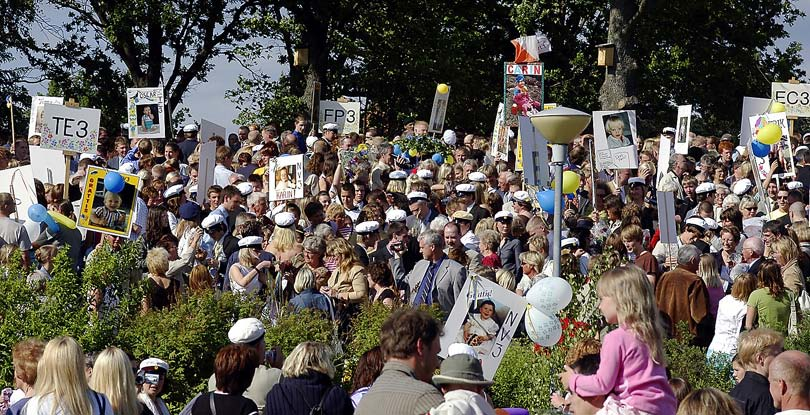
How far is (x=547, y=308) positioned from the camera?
387 inches

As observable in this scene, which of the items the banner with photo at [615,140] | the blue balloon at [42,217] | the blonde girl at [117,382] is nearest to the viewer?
the blonde girl at [117,382]

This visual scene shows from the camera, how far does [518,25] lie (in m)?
37.2

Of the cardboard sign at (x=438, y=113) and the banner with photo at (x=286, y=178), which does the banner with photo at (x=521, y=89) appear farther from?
the banner with photo at (x=286, y=178)

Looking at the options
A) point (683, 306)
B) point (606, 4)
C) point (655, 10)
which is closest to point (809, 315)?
point (683, 306)

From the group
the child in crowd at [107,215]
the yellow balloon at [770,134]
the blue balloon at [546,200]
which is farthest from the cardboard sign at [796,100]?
the child in crowd at [107,215]

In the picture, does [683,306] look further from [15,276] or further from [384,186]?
[384,186]

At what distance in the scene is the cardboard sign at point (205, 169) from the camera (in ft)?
54.9

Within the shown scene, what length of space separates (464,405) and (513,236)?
893cm

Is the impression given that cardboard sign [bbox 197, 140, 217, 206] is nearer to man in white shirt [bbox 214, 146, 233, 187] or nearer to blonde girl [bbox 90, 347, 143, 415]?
man in white shirt [bbox 214, 146, 233, 187]

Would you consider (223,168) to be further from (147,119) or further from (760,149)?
(760,149)

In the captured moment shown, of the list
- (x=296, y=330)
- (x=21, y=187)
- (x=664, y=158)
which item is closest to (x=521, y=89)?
(x=664, y=158)

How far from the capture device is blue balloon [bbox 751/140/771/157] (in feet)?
60.4

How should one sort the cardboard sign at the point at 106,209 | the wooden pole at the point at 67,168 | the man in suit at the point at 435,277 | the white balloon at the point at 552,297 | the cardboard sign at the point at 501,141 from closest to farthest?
the white balloon at the point at 552,297, the man in suit at the point at 435,277, the cardboard sign at the point at 106,209, the wooden pole at the point at 67,168, the cardboard sign at the point at 501,141

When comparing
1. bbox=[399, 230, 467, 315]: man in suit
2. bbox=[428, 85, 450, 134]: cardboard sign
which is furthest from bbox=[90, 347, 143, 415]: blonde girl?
bbox=[428, 85, 450, 134]: cardboard sign
